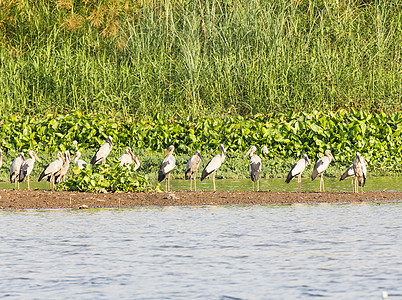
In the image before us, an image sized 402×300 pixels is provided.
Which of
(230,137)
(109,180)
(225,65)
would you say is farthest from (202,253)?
(225,65)

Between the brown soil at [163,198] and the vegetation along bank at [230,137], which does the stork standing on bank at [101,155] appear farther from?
the brown soil at [163,198]

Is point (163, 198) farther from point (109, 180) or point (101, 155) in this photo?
point (101, 155)

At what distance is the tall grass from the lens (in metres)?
22.0

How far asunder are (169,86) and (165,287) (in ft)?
50.2

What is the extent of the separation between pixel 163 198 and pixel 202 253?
5544mm

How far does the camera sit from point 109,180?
15.6 m

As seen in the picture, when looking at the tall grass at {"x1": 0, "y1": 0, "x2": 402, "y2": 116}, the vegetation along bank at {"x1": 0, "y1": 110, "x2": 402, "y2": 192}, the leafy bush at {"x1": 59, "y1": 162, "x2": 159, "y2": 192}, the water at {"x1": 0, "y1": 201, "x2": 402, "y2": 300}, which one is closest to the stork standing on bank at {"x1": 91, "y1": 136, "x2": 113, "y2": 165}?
the vegetation along bank at {"x1": 0, "y1": 110, "x2": 402, "y2": 192}

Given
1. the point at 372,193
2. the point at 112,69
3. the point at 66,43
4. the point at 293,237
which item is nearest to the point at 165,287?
the point at 293,237

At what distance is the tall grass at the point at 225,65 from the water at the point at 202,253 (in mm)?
→ 9126

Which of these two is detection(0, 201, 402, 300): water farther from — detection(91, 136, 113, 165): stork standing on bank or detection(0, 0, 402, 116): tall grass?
detection(0, 0, 402, 116): tall grass

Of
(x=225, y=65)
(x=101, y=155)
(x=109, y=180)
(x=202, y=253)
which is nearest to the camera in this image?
(x=202, y=253)

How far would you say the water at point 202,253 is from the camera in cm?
736

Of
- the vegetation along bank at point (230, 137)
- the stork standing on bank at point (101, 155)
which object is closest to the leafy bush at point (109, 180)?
the stork standing on bank at point (101, 155)

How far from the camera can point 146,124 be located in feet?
67.9
